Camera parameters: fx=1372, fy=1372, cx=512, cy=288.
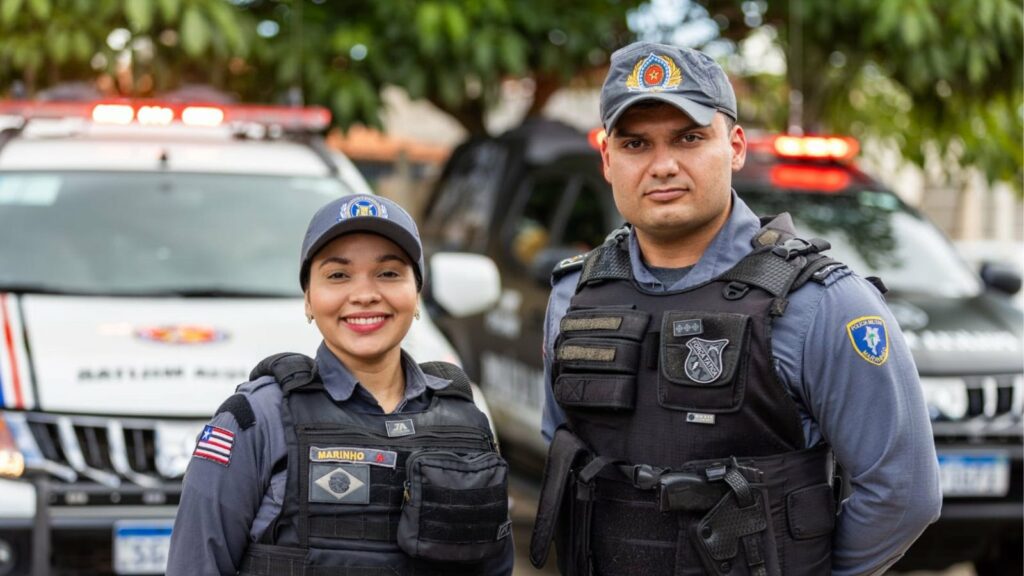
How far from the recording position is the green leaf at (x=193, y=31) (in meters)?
6.38

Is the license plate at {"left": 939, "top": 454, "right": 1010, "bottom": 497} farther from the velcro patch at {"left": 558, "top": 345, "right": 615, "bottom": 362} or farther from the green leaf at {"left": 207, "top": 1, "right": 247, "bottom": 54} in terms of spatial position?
the green leaf at {"left": 207, "top": 1, "right": 247, "bottom": 54}

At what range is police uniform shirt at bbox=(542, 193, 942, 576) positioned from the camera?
226 centimetres

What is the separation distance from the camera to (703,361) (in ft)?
7.53

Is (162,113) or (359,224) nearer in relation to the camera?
(359,224)

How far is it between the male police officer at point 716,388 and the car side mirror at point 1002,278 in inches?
149

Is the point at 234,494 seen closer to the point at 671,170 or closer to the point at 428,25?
the point at 671,170

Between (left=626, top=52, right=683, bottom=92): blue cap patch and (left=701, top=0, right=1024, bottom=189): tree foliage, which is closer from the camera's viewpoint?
(left=626, top=52, right=683, bottom=92): blue cap patch

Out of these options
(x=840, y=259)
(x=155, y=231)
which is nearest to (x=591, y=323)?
(x=155, y=231)

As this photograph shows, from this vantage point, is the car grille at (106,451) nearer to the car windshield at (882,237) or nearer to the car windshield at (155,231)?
the car windshield at (155,231)

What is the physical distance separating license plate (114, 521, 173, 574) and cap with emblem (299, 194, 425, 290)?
4.63 ft

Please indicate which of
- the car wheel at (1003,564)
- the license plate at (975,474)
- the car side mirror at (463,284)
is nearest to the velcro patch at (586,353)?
the car side mirror at (463,284)

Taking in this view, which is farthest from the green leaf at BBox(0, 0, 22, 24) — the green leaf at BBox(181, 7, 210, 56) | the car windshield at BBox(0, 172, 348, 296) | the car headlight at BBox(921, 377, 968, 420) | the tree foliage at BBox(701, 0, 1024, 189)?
the car headlight at BBox(921, 377, 968, 420)

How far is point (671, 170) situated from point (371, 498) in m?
0.76

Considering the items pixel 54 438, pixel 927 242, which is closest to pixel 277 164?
pixel 54 438
